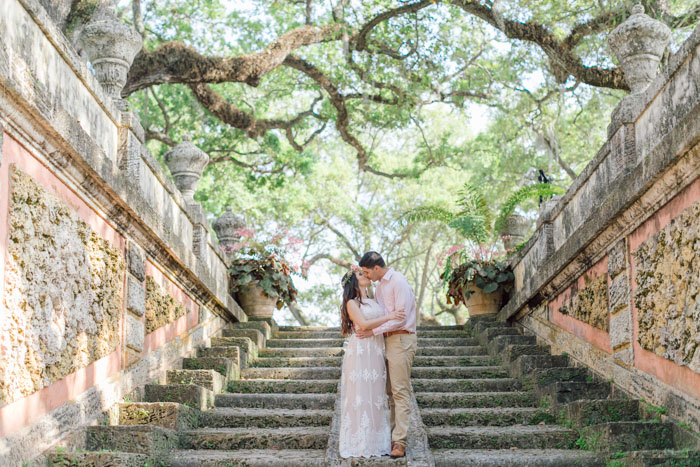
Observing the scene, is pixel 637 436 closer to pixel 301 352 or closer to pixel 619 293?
pixel 619 293

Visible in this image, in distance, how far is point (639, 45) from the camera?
721cm

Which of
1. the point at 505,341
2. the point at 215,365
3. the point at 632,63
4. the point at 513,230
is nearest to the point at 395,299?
the point at 215,365

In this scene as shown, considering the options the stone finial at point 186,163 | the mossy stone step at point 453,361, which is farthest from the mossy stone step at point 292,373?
the stone finial at point 186,163

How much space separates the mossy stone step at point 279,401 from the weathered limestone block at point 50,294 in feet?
4.80

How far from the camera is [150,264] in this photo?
25.2ft

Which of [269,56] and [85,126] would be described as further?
[269,56]

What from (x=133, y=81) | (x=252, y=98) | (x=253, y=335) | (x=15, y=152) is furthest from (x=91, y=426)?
(x=252, y=98)

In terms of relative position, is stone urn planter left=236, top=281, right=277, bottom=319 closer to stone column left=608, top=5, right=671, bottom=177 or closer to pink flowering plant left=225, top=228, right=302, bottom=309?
pink flowering plant left=225, top=228, right=302, bottom=309

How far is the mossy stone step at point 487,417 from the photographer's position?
22.5 ft

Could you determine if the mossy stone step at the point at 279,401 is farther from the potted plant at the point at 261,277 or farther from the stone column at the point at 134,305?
the potted plant at the point at 261,277

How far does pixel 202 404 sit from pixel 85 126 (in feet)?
8.53

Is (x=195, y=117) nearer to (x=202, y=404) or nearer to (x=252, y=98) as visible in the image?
(x=252, y=98)

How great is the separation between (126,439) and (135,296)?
66.7 inches

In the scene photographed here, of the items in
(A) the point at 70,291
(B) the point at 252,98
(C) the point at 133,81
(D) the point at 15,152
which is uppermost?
(B) the point at 252,98
